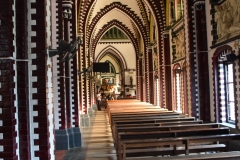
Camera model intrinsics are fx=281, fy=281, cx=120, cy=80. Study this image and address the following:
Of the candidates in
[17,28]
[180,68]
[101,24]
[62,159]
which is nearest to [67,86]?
[62,159]

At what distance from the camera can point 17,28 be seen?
4762mm

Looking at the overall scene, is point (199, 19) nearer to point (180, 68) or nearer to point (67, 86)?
point (180, 68)

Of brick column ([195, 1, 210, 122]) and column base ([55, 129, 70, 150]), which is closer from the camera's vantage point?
column base ([55, 129, 70, 150])

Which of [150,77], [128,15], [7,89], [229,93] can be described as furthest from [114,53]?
[7,89]

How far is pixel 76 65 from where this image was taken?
35.4 ft

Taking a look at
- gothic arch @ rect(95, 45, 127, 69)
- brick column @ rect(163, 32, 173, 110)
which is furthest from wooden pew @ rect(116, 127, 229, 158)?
gothic arch @ rect(95, 45, 127, 69)

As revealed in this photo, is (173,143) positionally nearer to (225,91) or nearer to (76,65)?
(225,91)

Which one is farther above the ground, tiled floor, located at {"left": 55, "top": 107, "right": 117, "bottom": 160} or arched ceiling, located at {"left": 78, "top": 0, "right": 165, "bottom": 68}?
arched ceiling, located at {"left": 78, "top": 0, "right": 165, "bottom": 68}

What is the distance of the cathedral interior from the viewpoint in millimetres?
4637

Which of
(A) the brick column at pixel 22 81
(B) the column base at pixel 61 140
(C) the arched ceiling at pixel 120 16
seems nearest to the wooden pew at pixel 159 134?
(A) the brick column at pixel 22 81

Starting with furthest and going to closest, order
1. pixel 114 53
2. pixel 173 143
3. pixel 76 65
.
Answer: pixel 114 53, pixel 76 65, pixel 173 143

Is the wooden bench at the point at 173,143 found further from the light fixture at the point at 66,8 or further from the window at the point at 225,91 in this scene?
the light fixture at the point at 66,8

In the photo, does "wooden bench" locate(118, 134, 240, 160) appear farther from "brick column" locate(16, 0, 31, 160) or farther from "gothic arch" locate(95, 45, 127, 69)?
"gothic arch" locate(95, 45, 127, 69)

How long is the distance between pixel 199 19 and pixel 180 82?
496 cm
